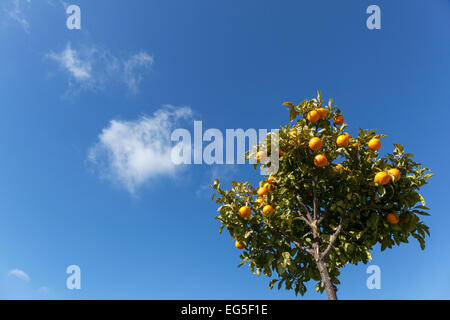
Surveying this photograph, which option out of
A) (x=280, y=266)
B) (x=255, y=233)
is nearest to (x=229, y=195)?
(x=255, y=233)

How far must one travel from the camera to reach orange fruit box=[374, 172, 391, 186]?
5.50 metres

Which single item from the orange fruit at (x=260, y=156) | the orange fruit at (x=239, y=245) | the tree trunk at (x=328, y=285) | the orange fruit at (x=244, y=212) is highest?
the orange fruit at (x=260, y=156)

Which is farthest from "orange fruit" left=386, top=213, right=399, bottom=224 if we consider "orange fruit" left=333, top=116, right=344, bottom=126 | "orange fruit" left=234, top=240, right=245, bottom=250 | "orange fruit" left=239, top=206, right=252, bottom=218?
"orange fruit" left=234, top=240, right=245, bottom=250

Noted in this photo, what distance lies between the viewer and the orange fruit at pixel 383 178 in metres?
5.50

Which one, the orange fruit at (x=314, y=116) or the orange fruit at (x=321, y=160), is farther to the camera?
the orange fruit at (x=314, y=116)

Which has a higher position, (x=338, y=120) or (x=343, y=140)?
(x=338, y=120)

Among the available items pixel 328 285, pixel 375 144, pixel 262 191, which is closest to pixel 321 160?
pixel 375 144

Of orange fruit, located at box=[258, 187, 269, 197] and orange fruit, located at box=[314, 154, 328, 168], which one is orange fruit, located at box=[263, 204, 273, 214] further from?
orange fruit, located at box=[314, 154, 328, 168]

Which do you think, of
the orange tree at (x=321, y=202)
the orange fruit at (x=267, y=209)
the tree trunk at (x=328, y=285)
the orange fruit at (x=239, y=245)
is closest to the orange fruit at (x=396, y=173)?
the orange tree at (x=321, y=202)

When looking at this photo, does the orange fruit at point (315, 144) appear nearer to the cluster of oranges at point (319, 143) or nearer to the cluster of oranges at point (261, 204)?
the cluster of oranges at point (319, 143)

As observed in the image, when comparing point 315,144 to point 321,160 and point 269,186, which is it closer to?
point 321,160

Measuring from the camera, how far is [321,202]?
22.9 feet

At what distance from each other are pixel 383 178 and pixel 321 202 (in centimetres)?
186
